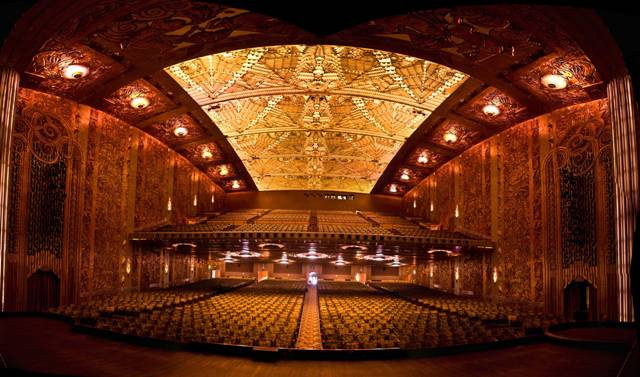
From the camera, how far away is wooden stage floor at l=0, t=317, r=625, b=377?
6.18 m

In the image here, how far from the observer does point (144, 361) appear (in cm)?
668

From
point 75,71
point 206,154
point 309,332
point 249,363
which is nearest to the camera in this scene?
point 249,363

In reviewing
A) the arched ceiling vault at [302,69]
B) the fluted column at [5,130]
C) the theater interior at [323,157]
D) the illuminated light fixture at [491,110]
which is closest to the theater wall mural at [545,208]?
the theater interior at [323,157]

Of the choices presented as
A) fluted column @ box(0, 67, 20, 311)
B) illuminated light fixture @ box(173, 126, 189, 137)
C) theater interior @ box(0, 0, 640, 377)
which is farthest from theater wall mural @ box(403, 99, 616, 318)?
fluted column @ box(0, 67, 20, 311)

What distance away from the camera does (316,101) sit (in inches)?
840

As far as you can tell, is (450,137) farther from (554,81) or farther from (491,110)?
(554,81)

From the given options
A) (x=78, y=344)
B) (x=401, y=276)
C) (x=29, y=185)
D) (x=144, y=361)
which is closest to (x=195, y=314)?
(x=78, y=344)

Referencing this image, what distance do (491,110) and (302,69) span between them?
753 cm

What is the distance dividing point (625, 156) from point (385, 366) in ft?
26.5

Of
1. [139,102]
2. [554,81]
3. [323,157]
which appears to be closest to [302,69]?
[139,102]

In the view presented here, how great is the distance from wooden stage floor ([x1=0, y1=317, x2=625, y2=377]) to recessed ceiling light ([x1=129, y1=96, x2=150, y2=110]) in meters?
11.1

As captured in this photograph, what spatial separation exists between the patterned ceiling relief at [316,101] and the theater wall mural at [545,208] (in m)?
3.69

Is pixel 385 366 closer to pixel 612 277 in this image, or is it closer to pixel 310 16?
pixel 310 16

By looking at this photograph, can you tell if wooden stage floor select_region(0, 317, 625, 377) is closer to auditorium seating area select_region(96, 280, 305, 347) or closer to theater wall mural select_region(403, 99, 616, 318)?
auditorium seating area select_region(96, 280, 305, 347)
